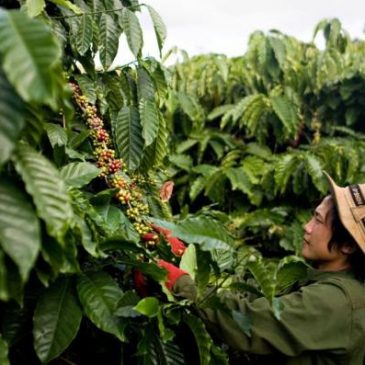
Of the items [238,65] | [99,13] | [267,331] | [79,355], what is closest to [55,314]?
[79,355]

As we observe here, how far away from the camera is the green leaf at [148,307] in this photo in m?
1.08

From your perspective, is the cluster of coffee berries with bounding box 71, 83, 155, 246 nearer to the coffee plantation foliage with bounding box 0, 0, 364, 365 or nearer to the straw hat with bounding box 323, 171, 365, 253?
the coffee plantation foliage with bounding box 0, 0, 364, 365

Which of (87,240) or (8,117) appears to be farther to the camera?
(87,240)

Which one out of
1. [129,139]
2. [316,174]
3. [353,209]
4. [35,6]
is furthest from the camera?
[316,174]

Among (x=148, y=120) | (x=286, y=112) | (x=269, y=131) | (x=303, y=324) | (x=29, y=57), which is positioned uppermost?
(x=29, y=57)

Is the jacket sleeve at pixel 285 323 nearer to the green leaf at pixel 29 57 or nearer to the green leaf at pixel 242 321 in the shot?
the green leaf at pixel 242 321

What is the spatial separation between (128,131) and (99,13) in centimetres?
31

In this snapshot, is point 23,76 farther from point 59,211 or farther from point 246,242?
point 246,242

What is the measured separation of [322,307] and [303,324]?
6 centimetres

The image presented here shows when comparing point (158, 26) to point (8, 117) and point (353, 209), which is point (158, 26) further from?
point (8, 117)

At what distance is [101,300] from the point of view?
110 centimetres

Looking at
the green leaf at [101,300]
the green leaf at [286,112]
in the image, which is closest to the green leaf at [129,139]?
the green leaf at [101,300]

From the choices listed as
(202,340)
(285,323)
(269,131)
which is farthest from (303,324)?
(269,131)

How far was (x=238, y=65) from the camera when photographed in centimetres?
394
